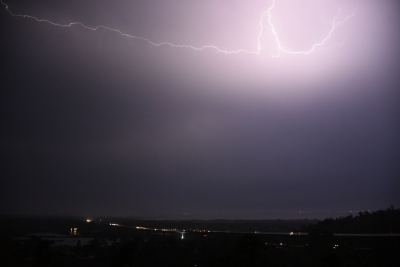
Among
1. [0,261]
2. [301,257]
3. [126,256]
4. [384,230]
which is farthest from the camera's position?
[384,230]

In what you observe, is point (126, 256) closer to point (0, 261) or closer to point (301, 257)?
point (0, 261)

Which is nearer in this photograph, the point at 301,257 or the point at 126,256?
the point at 126,256

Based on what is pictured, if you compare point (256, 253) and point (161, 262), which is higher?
point (256, 253)

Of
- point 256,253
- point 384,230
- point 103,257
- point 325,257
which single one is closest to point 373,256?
point 325,257

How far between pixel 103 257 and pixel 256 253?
14368mm

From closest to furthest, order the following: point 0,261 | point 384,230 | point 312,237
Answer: point 0,261 < point 312,237 < point 384,230

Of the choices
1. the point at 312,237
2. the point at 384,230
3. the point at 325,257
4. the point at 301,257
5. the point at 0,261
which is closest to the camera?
the point at 325,257

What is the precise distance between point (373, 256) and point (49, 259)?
1961cm

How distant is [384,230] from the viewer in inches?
1255

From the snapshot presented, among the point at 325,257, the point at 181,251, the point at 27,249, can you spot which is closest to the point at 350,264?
the point at 325,257

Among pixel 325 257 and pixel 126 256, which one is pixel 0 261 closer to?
pixel 126 256

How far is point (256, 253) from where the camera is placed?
54.6 ft

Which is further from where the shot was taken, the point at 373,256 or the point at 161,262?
the point at 161,262

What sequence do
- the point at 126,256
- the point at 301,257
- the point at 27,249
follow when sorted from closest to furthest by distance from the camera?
the point at 126,256 < the point at 301,257 < the point at 27,249
